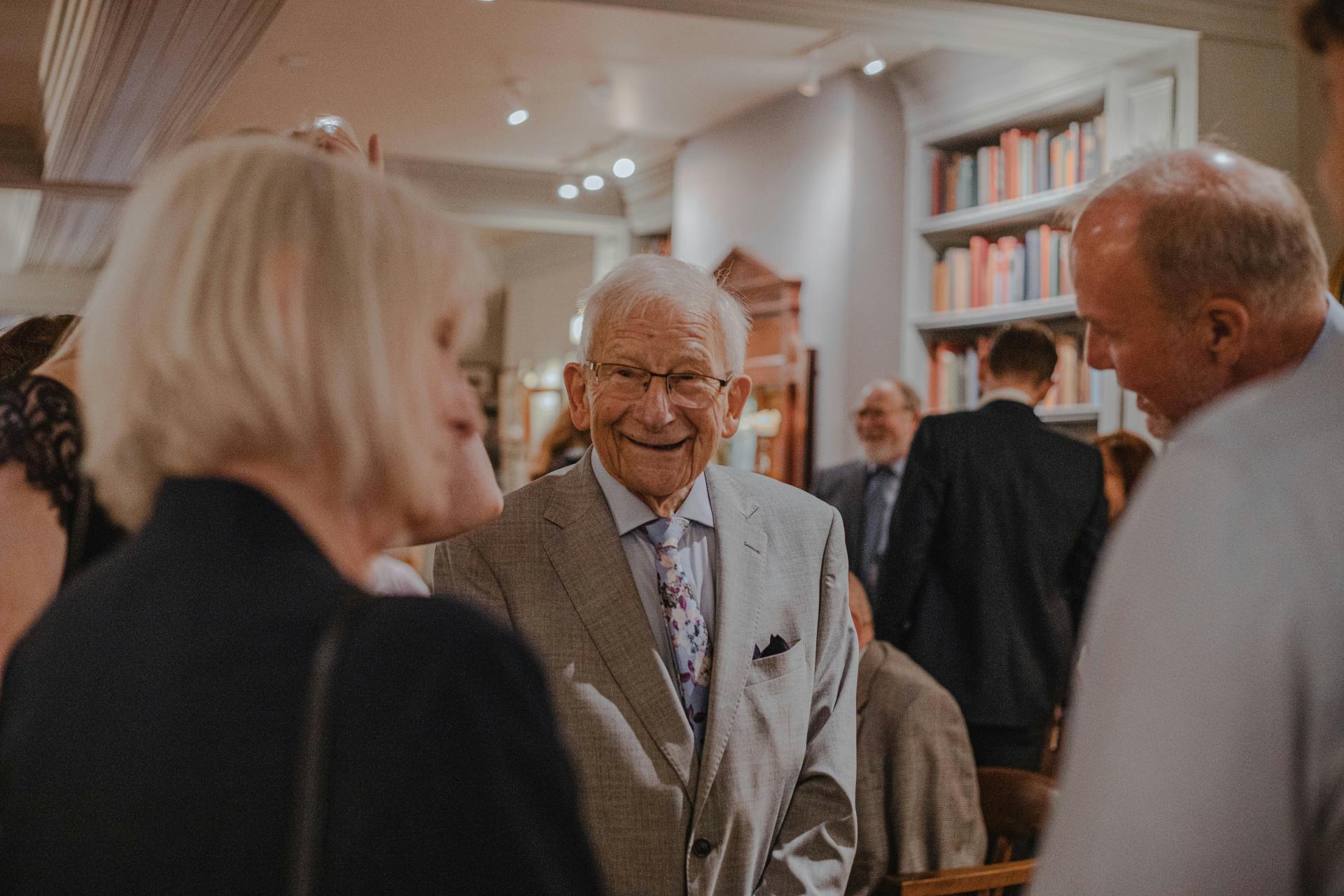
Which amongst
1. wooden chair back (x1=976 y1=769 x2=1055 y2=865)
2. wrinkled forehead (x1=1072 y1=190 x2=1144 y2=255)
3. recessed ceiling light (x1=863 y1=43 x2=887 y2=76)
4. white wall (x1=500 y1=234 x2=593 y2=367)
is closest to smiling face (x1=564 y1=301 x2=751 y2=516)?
wrinkled forehead (x1=1072 y1=190 x2=1144 y2=255)

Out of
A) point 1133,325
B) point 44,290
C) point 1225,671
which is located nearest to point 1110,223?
point 1133,325

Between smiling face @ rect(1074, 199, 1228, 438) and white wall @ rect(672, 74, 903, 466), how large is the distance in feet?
16.0

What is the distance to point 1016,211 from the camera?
571 cm

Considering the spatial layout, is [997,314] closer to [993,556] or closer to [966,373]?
[966,373]

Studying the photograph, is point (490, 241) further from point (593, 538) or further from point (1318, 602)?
point (1318, 602)

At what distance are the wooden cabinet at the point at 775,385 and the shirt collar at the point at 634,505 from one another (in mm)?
4540

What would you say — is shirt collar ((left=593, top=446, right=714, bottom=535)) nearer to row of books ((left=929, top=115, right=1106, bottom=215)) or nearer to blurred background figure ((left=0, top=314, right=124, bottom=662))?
blurred background figure ((left=0, top=314, right=124, bottom=662))

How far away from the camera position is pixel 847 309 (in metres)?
6.41

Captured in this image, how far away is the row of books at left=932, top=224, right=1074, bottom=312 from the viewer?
556 centimetres

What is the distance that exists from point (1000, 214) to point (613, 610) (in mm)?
4519

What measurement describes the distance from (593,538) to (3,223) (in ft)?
44.2

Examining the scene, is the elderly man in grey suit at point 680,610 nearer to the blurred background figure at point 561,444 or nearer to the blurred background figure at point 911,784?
the blurred background figure at point 911,784

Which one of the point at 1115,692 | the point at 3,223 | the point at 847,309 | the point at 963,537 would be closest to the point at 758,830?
the point at 1115,692

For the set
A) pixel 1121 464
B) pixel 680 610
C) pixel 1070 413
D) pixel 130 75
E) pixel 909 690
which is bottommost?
pixel 909 690
